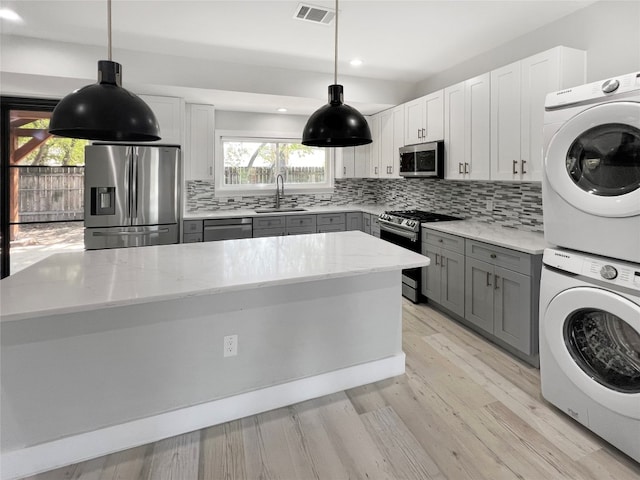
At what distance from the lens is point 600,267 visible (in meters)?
1.76

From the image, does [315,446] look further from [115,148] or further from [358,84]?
[358,84]

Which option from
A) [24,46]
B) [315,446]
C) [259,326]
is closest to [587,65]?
[259,326]

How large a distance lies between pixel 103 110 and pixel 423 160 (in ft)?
10.8

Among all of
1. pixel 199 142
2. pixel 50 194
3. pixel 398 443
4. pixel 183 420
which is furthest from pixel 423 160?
pixel 50 194

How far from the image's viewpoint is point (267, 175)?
532cm

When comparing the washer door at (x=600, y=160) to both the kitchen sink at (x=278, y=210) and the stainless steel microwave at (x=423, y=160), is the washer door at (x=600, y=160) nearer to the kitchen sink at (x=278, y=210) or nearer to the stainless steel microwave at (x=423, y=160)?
the stainless steel microwave at (x=423, y=160)

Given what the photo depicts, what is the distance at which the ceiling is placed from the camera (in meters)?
2.69

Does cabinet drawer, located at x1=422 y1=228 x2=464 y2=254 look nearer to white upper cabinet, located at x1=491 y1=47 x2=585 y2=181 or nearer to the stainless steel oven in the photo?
the stainless steel oven

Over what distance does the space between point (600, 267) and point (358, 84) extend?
348cm

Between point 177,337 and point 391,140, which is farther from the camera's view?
point 391,140

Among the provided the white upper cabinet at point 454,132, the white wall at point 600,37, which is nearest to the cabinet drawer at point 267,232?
the white upper cabinet at point 454,132

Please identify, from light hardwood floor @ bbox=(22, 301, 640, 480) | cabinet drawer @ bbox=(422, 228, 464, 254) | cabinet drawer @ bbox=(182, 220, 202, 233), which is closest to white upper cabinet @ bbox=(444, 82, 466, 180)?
cabinet drawer @ bbox=(422, 228, 464, 254)

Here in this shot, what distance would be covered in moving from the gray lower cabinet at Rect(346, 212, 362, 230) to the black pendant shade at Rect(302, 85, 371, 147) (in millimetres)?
2999

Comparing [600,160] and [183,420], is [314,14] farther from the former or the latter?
[183,420]
